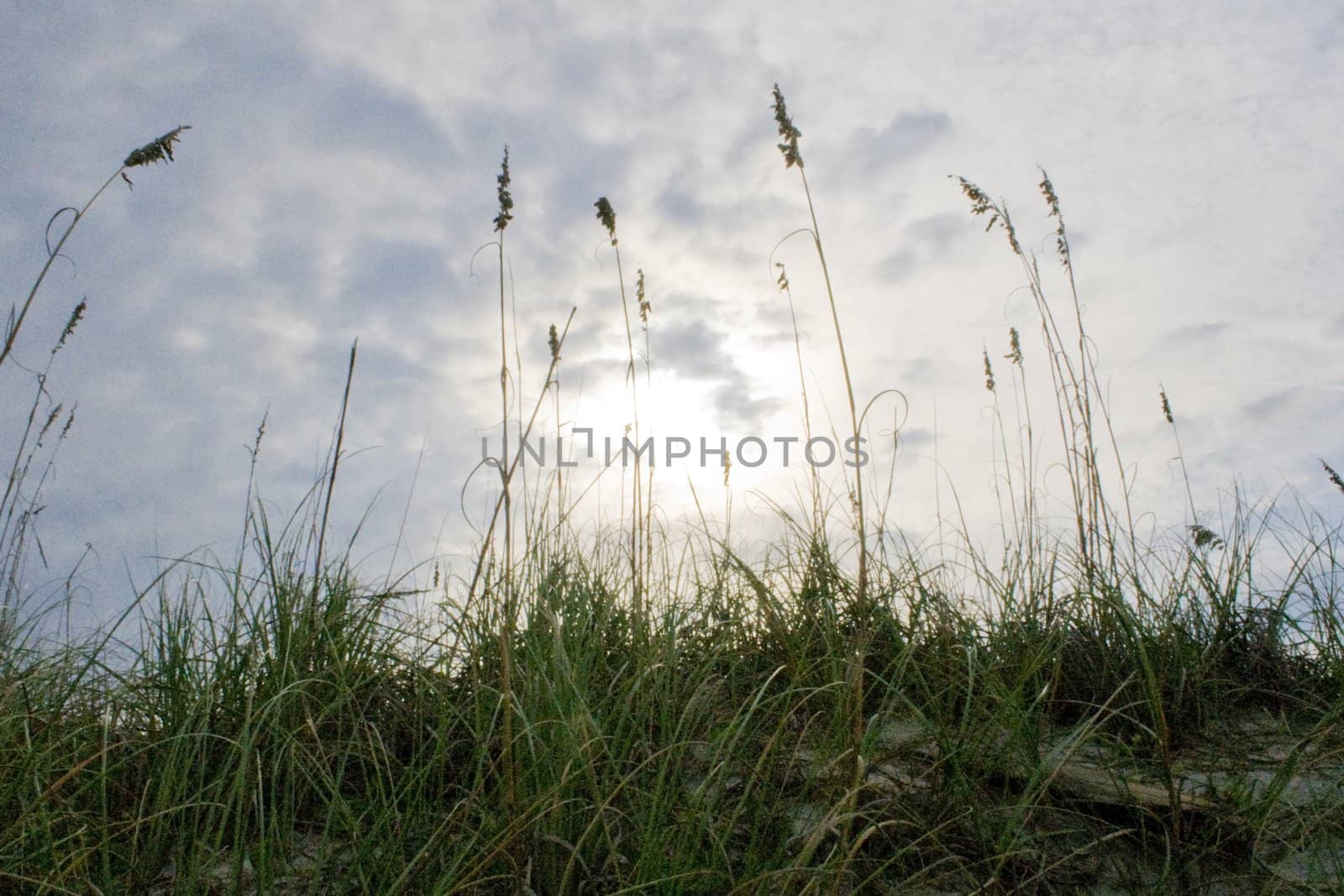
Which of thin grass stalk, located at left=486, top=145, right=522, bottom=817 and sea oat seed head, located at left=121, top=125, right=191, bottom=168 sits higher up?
sea oat seed head, located at left=121, top=125, right=191, bottom=168

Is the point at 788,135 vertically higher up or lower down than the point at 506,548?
higher up

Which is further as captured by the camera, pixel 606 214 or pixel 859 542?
pixel 606 214

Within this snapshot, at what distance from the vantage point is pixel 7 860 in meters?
1.96

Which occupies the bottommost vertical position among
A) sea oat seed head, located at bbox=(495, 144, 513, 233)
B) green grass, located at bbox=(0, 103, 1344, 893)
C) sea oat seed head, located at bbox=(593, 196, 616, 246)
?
green grass, located at bbox=(0, 103, 1344, 893)

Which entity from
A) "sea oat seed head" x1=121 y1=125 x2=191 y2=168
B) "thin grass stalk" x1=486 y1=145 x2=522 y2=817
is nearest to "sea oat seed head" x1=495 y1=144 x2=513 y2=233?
"thin grass stalk" x1=486 y1=145 x2=522 y2=817

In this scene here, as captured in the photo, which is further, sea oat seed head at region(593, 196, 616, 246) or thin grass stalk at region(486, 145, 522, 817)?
sea oat seed head at region(593, 196, 616, 246)

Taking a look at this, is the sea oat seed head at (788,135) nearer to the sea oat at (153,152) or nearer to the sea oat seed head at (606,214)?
the sea oat seed head at (606,214)

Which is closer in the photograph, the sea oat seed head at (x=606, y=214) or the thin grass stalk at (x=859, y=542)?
the thin grass stalk at (x=859, y=542)

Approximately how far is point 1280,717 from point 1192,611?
0.43 metres

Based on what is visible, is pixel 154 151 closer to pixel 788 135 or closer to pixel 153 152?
pixel 153 152

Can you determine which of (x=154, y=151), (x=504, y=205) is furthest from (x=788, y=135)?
(x=154, y=151)

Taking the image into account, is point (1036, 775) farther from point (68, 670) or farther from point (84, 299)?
point (84, 299)

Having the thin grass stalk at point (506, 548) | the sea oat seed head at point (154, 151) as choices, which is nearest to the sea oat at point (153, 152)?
the sea oat seed head at point (154, 151)

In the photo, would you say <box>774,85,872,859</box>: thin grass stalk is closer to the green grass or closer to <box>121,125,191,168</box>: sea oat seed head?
the green grass
